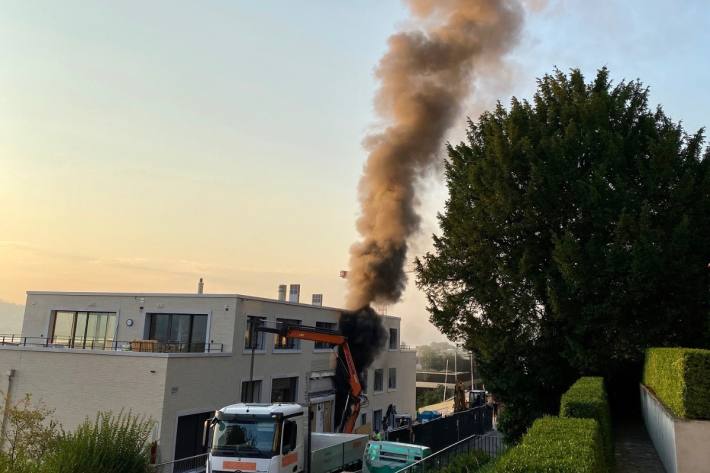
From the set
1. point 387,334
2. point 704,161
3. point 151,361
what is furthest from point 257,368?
point 704,161

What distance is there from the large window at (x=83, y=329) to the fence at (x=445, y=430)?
17.0 metres

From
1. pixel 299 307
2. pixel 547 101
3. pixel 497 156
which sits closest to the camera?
pixel 497 156

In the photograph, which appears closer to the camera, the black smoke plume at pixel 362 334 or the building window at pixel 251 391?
the building window at pixel 251 391

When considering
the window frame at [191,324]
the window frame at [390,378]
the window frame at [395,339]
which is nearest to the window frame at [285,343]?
the window frame at [191,324]

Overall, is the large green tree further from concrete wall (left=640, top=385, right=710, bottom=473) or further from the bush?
the bush

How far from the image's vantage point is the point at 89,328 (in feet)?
97.6

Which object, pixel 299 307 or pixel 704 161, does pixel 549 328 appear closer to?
pixel 704 161

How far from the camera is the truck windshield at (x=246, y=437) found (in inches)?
553

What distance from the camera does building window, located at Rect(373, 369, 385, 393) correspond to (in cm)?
4242

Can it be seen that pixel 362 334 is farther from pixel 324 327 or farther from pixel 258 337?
pixel 258 337

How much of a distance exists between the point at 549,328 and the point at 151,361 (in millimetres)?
16585

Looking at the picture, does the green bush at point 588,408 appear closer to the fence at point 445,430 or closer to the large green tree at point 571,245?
the large green tree at point 571,245

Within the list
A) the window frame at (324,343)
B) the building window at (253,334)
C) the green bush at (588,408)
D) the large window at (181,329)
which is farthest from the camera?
the window frame at (324,343)

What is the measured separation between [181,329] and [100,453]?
48.7 ft
